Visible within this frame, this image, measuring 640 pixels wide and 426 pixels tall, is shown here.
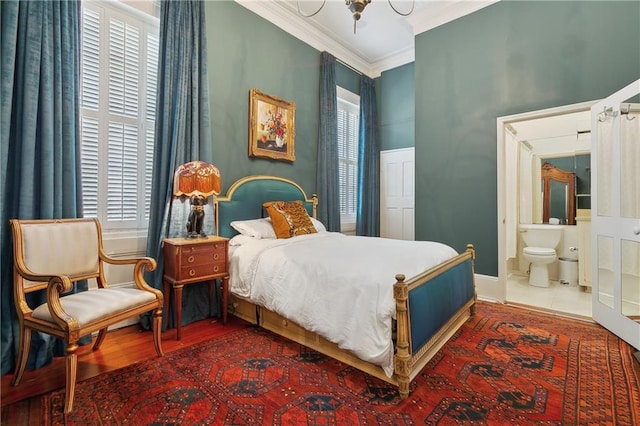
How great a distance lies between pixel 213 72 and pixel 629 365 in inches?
170

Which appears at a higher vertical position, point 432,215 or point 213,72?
point 213,72

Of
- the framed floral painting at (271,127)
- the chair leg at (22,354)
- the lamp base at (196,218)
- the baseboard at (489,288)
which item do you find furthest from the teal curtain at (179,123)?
the baseboard at (489,288)

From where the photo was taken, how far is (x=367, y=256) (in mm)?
2279

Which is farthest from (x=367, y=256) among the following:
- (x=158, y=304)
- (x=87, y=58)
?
(x=87, y=58)

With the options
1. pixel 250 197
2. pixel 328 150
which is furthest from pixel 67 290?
pixel 328 150

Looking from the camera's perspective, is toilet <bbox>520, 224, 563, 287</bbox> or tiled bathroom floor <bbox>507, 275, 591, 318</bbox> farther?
toilet <bbox>520, 224, 563, 287</bbox>

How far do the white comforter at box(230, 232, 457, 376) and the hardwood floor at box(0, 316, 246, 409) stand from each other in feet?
1.51

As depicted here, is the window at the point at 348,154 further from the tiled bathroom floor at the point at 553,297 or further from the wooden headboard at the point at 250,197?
the tiled bathroom floor at the point at 553,297

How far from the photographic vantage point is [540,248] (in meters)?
4.44

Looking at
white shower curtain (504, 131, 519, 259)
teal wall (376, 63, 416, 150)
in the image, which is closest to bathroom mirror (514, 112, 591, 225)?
white shower curtain (504, 131, 519, 259)

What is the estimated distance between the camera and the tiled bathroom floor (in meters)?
3.27

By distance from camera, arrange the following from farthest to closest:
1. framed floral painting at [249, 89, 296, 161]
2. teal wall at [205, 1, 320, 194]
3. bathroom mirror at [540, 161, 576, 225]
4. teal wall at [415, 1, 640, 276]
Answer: bathroom mirror at [540, 161, 576, 225], framed floral painting at [249, 89, 296, 161], teal wall at [205, 1, 320, 194], teal wall at [415, 1, 640, 276]

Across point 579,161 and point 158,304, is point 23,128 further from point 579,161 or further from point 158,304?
point 579,161

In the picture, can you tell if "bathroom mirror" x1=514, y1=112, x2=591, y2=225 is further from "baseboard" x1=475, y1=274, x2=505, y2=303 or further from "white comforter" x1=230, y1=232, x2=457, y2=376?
"white comforter" x1=230, y1=232, x2=457, y2=376
